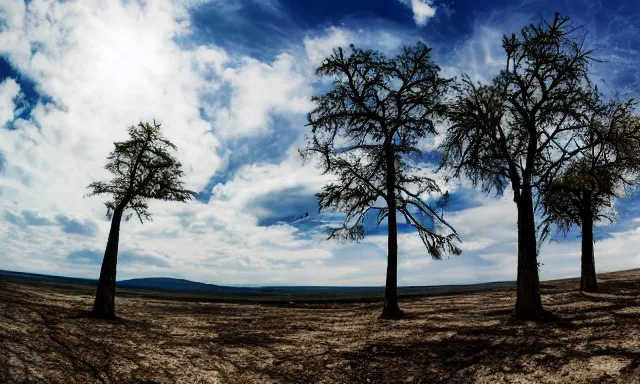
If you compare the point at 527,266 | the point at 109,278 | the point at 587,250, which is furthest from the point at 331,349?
the point at 587,250

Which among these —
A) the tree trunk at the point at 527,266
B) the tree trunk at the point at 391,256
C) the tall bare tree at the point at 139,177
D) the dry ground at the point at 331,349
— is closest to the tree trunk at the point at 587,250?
the dry ground at the point at 331,349

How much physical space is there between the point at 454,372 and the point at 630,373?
374 cm

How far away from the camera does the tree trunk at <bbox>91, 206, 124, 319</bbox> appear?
17.1 meters

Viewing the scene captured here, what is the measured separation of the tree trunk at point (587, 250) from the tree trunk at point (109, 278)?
998 inches

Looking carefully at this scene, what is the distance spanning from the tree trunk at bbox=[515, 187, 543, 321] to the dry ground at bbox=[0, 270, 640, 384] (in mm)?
872

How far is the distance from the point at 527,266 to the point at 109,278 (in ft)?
59.9

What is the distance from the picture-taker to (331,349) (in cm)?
1292

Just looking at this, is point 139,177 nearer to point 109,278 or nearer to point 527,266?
point 109,278

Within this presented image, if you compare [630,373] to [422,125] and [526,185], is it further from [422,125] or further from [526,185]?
[422,125]

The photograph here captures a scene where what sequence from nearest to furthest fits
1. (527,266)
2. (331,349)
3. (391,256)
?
(331,349) → (527,266) → (391,256)

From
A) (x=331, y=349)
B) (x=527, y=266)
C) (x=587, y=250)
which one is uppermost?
(x=587, y=250)

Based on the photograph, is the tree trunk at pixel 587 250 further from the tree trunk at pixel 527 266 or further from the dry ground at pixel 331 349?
the tree trunk at pixel 527 266

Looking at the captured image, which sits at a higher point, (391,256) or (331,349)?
(391,256)

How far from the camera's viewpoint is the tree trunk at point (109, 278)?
17059 mm
